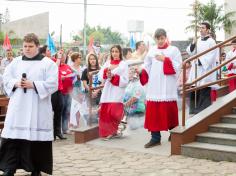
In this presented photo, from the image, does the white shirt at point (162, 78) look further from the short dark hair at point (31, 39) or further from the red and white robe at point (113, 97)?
the short dark hair at point (31, 39)

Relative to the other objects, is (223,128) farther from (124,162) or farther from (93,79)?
(93,79)

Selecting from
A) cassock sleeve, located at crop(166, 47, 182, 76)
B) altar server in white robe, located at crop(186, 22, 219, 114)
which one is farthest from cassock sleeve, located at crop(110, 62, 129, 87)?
altar server in white robe, located at crop(186, 22, 219, 114)

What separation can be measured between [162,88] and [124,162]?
1.57m

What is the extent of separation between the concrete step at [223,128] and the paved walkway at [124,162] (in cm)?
81

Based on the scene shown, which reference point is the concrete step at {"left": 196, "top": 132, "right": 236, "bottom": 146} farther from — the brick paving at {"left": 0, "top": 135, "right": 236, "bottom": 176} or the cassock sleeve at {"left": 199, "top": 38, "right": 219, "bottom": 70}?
the cassock sleeve at {"left": 199, "top": 38, "right": 219, "bottom": 70}

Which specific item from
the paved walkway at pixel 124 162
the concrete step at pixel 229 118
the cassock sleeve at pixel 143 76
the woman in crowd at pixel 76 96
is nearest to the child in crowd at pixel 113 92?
the paved walkway at pixel 124 162

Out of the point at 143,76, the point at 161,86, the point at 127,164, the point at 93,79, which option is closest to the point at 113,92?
the point at 143,76

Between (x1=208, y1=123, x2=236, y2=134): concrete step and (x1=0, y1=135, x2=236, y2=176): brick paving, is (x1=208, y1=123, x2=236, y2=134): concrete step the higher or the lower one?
the higher one

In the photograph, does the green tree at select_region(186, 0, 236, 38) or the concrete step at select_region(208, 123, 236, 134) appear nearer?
the concrete step at select_region(208, 123, 236, 134)

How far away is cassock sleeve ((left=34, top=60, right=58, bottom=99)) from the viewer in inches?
242

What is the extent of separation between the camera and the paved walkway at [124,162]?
6625 millimetres

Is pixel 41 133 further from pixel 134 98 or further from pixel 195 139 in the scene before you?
pixel 134 98

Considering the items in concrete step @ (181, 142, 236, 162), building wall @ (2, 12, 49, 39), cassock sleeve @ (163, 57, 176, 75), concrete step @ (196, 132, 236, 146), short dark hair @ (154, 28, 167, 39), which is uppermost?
building wall @ (2, 12, 49, 39)

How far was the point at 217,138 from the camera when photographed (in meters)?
7.66
